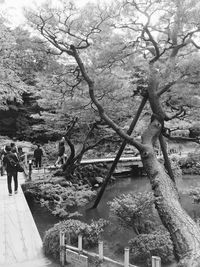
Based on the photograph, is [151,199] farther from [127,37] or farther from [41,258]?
[127,37]

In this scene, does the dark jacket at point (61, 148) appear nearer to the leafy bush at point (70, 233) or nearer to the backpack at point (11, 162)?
the backpack at point (11, 162)

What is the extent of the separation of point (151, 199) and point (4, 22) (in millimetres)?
6375

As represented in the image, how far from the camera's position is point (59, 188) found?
14820mm

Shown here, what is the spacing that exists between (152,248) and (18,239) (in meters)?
3.41

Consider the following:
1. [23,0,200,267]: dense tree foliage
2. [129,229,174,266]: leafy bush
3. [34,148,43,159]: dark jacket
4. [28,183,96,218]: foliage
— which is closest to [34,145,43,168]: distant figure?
[34,148,43,159]: dark jacket

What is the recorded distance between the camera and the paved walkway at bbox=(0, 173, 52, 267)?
23.2 ft

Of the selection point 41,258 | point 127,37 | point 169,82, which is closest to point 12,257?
point 41,258

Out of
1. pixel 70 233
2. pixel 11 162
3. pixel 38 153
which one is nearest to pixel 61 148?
pixel 38 153

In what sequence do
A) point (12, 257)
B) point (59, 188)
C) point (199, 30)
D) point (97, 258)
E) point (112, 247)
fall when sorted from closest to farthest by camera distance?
point (97, 258), point (12, 257), point (112, 247), point (199, 30), point (59, 188)

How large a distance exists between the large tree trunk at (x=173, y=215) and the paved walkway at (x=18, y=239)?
10.1ft

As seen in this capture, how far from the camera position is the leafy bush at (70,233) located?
24.2 feet

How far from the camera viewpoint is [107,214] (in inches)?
558

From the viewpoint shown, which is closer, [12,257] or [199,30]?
[12,257]

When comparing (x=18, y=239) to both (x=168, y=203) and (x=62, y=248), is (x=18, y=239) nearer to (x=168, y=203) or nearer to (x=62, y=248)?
(x=62, y=248)
